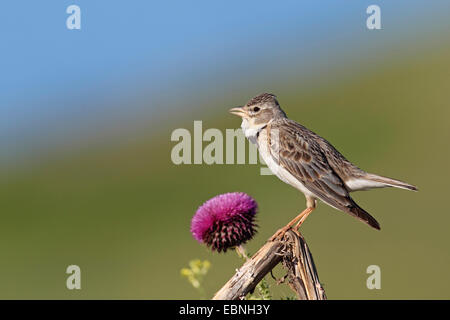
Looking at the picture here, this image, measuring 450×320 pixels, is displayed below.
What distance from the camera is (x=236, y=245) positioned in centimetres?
773

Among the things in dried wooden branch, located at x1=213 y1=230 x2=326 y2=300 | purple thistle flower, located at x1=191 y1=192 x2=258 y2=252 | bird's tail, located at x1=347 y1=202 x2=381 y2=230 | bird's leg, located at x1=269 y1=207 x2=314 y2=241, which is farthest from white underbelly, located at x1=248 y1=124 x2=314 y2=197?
dried wooden branch, located at x1=213 y1=230 x2=326 y2=300

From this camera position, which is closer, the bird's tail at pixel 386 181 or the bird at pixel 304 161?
the bird's tail at pixel 386 181

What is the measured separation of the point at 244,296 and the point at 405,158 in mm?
31199

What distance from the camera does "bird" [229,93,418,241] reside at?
358 inches

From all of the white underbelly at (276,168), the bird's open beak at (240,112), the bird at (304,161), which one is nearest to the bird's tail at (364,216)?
the bird at (304,161)

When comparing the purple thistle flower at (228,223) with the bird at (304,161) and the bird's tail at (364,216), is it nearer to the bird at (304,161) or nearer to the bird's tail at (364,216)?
the bird at (304,161)

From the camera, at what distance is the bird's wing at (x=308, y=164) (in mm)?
9008

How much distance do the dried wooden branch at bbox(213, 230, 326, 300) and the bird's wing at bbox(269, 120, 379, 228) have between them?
2.47m

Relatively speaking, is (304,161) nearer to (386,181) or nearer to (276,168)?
(276,168)

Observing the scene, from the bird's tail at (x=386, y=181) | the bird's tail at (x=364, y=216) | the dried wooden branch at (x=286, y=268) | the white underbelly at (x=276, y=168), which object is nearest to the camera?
the dried wooden branch at (x=286, y=268)

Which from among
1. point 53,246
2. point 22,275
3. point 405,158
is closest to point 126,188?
point 53,246

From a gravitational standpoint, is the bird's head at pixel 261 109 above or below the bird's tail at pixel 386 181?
above

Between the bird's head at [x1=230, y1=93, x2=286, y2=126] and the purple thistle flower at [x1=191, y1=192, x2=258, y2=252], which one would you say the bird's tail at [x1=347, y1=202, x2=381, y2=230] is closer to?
the purple thistle flower at [x1=191, y1=192, x2=258, y2=252]

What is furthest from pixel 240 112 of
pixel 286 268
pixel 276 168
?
pixel 286 268
